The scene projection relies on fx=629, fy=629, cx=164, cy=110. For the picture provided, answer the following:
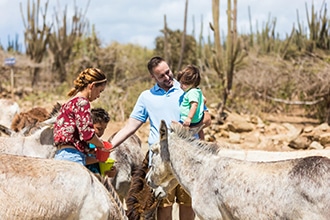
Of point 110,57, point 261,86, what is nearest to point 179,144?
point 261,86

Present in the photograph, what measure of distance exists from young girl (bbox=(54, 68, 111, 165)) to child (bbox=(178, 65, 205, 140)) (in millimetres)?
1088

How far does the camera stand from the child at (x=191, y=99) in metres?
6.35

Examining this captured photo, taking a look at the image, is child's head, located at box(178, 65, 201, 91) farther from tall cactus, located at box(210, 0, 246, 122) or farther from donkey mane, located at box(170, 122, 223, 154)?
tall cactus, located at box(210, 0, 246, 122)

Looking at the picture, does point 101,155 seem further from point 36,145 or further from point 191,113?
point 36,145

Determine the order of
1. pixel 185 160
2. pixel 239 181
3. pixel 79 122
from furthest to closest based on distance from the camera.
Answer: pixel 185 160 < pixel 79 122 < pixel 239 181

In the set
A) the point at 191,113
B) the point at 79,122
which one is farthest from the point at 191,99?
the point at 79,122

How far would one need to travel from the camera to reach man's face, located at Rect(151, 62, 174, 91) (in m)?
6.39

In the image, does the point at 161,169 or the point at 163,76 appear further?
the point at 163,76

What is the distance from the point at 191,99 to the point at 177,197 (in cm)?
118

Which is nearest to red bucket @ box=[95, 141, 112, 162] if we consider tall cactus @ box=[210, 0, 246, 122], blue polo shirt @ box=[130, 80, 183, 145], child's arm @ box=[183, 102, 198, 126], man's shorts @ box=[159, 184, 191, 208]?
blue polo shirt @ box=[130, 80, 183, 145]

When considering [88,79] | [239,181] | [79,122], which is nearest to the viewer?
[239,181]

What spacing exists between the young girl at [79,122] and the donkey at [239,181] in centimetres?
69

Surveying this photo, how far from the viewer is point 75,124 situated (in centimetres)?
543

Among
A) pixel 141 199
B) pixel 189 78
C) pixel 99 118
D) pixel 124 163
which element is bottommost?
pixel 141 199
